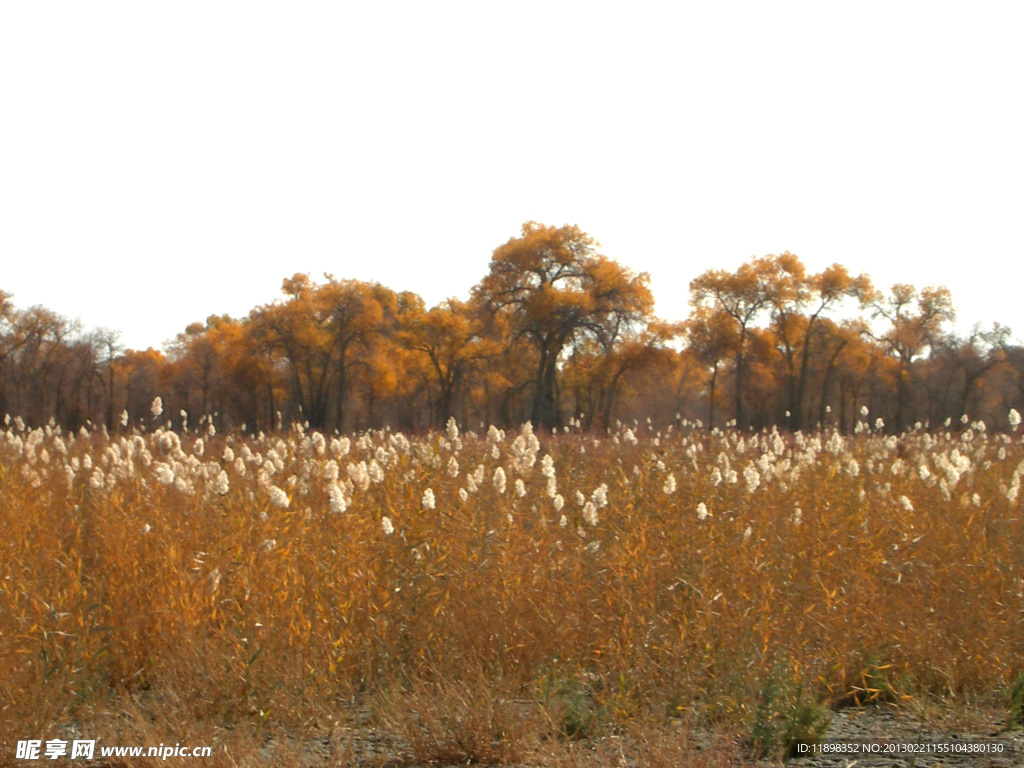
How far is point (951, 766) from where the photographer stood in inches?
135

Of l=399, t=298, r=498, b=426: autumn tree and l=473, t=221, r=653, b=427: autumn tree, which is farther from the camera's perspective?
l=399, t=298, r=498, b=426: autumn tree

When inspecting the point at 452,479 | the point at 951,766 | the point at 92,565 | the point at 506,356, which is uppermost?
the point at 506,356

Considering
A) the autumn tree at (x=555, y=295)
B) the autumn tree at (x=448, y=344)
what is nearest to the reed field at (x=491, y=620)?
the autumn tree at (x=555, y=295)

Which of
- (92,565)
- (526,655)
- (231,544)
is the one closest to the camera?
(526,655)

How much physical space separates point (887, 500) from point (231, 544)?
14.9 ft

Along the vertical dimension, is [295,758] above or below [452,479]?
below

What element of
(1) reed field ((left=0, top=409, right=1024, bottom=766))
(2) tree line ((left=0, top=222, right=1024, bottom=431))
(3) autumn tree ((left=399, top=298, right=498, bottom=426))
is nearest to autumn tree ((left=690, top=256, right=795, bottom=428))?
(2) tree line ((left=0, top=222, right=1024, bottom=431))

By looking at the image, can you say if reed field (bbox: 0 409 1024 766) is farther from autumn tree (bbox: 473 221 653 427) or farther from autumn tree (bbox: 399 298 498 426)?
autumn tree (bbox: 399 298 498 426)

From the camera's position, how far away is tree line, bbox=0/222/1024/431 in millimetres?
34344

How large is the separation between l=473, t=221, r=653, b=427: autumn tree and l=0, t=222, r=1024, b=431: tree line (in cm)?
6

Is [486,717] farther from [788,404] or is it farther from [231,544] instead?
[788,404]

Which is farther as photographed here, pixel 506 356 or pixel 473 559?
pixel 506 356

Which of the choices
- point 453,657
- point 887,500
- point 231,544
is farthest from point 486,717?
point 887,500

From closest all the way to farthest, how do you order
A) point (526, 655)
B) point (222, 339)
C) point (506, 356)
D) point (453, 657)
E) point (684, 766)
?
1. point (684, 766)
2. point (453, 657)
3. point (526, 655)
4. point (506, 356)
5. point (222, 339)
